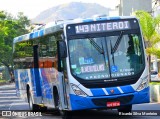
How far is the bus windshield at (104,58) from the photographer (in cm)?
1670

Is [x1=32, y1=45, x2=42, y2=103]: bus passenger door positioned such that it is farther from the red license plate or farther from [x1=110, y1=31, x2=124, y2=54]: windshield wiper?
the red license plate

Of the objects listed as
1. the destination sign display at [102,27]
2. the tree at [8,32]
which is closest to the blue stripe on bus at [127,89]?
the destination sign display at [102,27]

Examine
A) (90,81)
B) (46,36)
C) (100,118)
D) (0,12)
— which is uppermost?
(0,12)

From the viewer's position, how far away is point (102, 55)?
1683cm

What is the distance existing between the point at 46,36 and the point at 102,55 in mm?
3485

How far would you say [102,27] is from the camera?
56.6ft

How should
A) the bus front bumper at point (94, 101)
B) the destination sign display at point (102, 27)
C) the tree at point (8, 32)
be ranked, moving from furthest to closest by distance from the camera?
the tree at point (8, 32) < the destination sign display at point (102, 27) < the bus front bumper at point (94, 101)

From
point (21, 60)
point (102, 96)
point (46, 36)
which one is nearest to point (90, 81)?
point (102, 96)

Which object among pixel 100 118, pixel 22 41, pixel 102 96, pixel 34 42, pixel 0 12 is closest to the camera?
pixel 102 96

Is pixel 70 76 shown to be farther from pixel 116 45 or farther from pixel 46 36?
pixel 46 36

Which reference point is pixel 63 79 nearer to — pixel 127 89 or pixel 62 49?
pixel 62 49

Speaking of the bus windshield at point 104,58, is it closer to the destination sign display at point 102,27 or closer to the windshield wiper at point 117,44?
the windshield wiper at point 117,44

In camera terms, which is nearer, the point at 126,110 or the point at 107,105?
the point at 107,105

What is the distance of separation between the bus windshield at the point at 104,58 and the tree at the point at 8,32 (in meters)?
68.8
